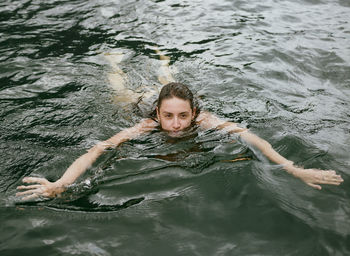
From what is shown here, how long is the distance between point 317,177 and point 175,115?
184 centimetres

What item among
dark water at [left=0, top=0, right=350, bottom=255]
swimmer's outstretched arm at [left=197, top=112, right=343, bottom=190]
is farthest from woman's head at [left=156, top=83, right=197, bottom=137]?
swimmer's outstretched arm at [left=197, top=112, right=343, bottom=190]

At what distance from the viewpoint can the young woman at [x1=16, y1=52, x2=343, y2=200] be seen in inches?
127

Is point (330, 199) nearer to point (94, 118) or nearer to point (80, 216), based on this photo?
point (80, 216)

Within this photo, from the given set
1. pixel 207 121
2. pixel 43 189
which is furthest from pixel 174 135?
pixel 43 189

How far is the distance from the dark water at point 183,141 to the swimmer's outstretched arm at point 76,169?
0.10 metres

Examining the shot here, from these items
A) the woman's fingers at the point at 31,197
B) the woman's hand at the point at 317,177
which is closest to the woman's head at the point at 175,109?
the woman's hand at the point at 317,177

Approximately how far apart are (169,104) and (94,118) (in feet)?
4.55

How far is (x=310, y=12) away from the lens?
9.59 m

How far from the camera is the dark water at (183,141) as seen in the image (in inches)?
112

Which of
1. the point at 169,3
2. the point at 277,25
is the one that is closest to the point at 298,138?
the point at 277,25

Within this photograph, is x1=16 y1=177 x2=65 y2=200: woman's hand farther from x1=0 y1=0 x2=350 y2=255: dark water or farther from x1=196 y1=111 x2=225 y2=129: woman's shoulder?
x1=196 y1=111 x2=225 y2=129: woman's shoulder

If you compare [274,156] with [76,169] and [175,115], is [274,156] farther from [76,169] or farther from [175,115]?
[76,169]

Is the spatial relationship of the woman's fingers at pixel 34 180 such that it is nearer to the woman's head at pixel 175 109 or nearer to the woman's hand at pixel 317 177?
the woman's head at pixel 175 109

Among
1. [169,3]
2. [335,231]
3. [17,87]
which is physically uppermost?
[169,3]
